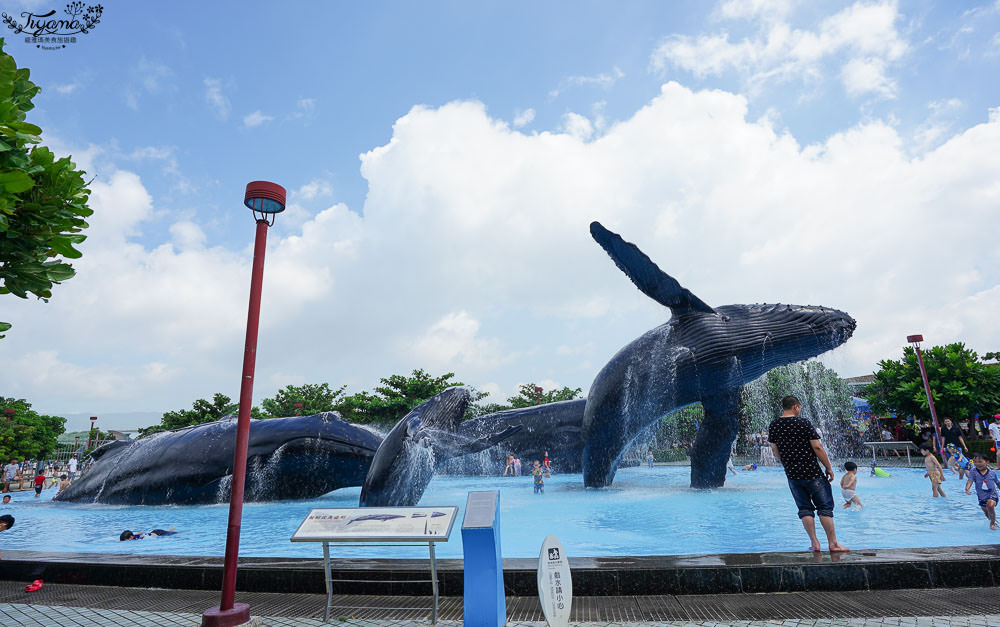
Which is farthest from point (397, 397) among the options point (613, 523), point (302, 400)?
point (613, 523)

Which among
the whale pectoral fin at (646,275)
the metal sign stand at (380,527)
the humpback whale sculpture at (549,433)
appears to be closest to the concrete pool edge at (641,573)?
the metal sign stand at (380,527)

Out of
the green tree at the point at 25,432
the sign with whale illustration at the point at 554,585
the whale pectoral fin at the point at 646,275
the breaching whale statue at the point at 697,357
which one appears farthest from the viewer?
the green tree at the point at 25,432

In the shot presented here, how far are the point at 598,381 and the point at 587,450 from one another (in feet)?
6.96

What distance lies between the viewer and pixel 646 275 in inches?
487

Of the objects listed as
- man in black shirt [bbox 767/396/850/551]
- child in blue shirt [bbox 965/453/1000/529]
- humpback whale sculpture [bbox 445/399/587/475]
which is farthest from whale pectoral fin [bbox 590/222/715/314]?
humpback whale sculpture [bbox 445/399/587/475]

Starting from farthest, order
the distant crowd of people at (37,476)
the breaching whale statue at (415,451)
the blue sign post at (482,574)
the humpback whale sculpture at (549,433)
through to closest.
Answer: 1. the humpback whale sculpture at (549,433)
2. the distant crowd of people at (37,476)
3. the breaching whale statue at (415,451)
4. the blue sign post at (482,574)

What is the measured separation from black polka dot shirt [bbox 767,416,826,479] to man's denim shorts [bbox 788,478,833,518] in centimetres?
8

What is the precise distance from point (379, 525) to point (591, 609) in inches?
78.9

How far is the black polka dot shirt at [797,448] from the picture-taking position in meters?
5.93

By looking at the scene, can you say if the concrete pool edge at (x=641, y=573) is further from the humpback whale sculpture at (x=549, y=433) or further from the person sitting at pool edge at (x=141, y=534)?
the humpback whale sculpture at (x=549, y=433)

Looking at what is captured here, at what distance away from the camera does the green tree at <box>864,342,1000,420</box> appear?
29.9 metres

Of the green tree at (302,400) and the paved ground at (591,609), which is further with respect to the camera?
the green tree at (302,400)

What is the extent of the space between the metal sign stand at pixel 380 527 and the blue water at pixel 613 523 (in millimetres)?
3223

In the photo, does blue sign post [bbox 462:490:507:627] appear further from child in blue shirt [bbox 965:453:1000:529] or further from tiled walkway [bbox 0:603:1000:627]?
child in blue shirt [bbox 965:453:1000:529]
